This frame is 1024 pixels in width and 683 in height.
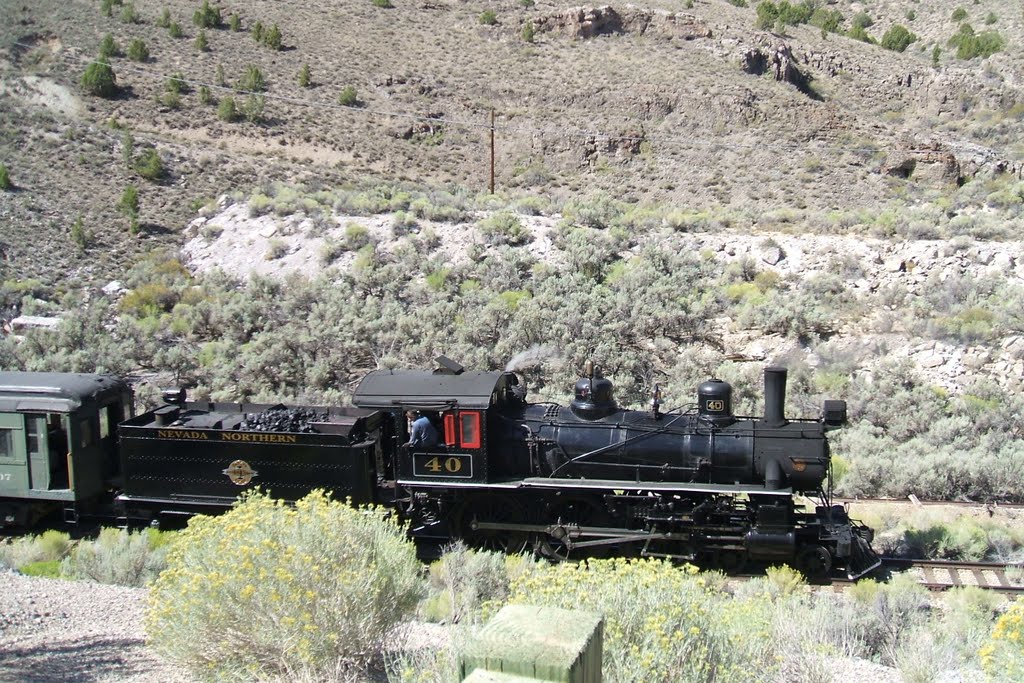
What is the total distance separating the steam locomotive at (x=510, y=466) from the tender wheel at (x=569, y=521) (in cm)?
2

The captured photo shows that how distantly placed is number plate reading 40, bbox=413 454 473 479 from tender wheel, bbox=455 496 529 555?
0.62m

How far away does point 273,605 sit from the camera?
6375 millimetres

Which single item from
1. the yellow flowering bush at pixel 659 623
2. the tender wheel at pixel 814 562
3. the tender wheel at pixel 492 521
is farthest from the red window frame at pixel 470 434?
the yellow flowering bush at pixel 659 623

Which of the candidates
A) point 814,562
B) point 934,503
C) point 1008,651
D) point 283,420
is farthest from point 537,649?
point 934,503

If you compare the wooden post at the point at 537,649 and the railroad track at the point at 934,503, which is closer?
the wooden post at the point at 537,649

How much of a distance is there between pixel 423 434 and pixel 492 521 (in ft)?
5.01

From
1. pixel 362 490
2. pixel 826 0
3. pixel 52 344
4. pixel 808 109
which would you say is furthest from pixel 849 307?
pixel 826 0

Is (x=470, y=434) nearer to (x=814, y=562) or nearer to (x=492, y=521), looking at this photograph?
(x=492, y=521)

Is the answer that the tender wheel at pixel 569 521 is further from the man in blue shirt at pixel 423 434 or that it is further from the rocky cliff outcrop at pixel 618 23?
the rocky cliff outcrop at pixel 618 23

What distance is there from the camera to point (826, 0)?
3091 inches

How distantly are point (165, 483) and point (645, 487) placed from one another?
6.72m

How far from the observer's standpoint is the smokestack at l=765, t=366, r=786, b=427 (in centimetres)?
1123

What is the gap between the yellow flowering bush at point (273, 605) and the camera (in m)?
6.39

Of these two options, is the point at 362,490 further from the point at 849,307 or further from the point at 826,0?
the point at 826,0
